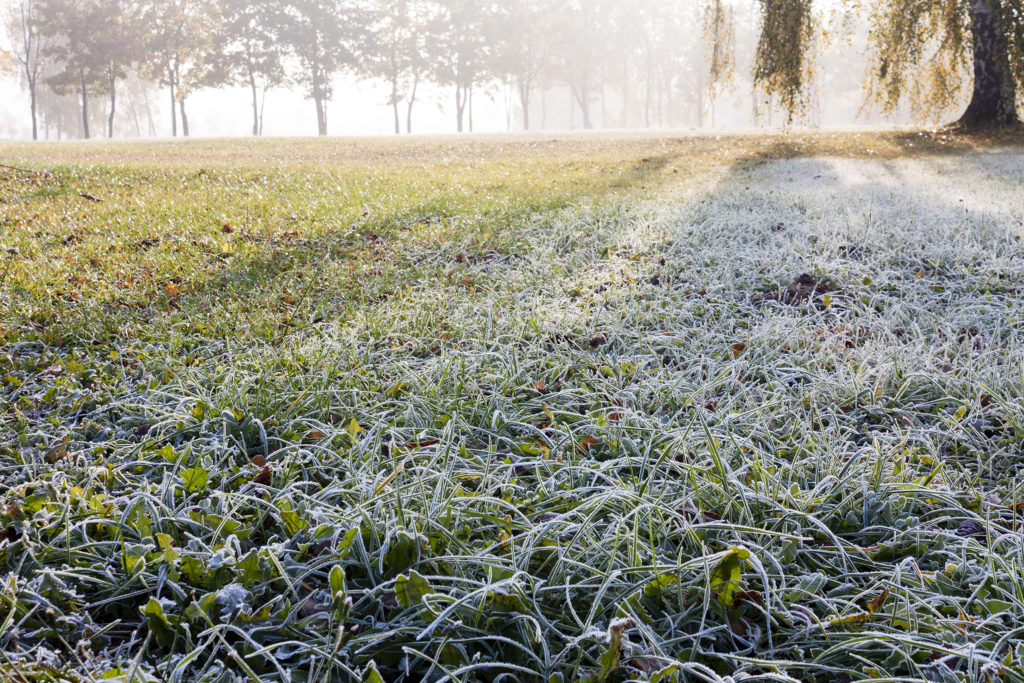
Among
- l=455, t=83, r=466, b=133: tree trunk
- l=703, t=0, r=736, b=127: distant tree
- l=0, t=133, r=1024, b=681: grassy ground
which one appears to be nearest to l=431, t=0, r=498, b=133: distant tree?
l=455, t=83, r=466, b=133: tree trunk

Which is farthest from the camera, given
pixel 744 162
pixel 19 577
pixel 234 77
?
pixel 234 77

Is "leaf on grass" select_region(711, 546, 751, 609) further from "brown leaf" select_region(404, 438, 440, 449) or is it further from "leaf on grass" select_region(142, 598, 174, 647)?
"leaf on grass" select_region(142, 598, 174, 647)

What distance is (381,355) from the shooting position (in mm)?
3447

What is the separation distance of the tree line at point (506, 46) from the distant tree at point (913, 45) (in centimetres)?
2

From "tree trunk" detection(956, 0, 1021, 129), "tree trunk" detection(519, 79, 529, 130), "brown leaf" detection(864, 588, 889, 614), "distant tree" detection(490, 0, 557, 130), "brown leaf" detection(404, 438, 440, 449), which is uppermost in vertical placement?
"distant tree" detection(490, 0, 557, 130)

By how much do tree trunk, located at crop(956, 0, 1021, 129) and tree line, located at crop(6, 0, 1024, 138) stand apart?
3cm

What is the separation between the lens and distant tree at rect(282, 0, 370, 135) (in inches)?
1444

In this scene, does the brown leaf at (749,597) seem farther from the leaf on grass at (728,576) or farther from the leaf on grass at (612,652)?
the leaf on grass at (612,652)

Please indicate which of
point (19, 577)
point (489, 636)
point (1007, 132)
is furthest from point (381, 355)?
point (1007, 132)

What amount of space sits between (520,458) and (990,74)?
16846mm

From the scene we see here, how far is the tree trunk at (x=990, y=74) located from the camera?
41.9ft

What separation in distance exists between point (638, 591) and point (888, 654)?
0.60 m

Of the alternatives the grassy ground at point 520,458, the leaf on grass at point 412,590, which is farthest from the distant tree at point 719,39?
the leaf on grass at point 412,590

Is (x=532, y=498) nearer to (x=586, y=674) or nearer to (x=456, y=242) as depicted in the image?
(x=586, y=674)
